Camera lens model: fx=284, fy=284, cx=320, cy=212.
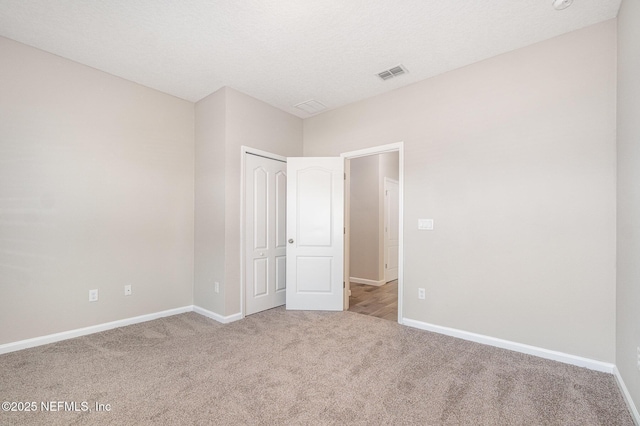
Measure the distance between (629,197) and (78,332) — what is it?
480cm

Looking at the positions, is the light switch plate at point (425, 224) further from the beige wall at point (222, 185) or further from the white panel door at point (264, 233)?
the beige wall at point (222, 185)

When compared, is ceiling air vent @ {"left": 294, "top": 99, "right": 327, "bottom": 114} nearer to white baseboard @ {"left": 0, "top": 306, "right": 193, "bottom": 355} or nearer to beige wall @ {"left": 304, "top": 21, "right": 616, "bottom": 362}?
beige wall @ {"left": 304, "top": 21, "right": 616, "bottom": 362}

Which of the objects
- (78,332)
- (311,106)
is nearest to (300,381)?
(78,332)

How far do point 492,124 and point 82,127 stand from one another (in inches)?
163

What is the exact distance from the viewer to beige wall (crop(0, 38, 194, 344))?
2562 millimetres

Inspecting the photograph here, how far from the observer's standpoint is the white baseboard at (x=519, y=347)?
2.24 metres

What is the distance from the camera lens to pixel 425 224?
3158 mm

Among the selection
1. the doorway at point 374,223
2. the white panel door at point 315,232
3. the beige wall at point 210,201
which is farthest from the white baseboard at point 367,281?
the beige wall at point 210,201

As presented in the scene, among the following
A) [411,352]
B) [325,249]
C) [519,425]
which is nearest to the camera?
[519,425]

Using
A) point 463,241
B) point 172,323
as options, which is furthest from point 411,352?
point 172,323

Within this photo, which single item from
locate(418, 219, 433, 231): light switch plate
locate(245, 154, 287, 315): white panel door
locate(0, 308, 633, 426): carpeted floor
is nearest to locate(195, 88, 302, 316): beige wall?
locate(245, 154, 287, 315): white panel door

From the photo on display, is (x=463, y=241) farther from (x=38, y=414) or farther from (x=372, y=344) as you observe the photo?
(x=38, y=414)

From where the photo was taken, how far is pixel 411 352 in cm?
257

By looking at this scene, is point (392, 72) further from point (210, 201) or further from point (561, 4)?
point (210, 201)
